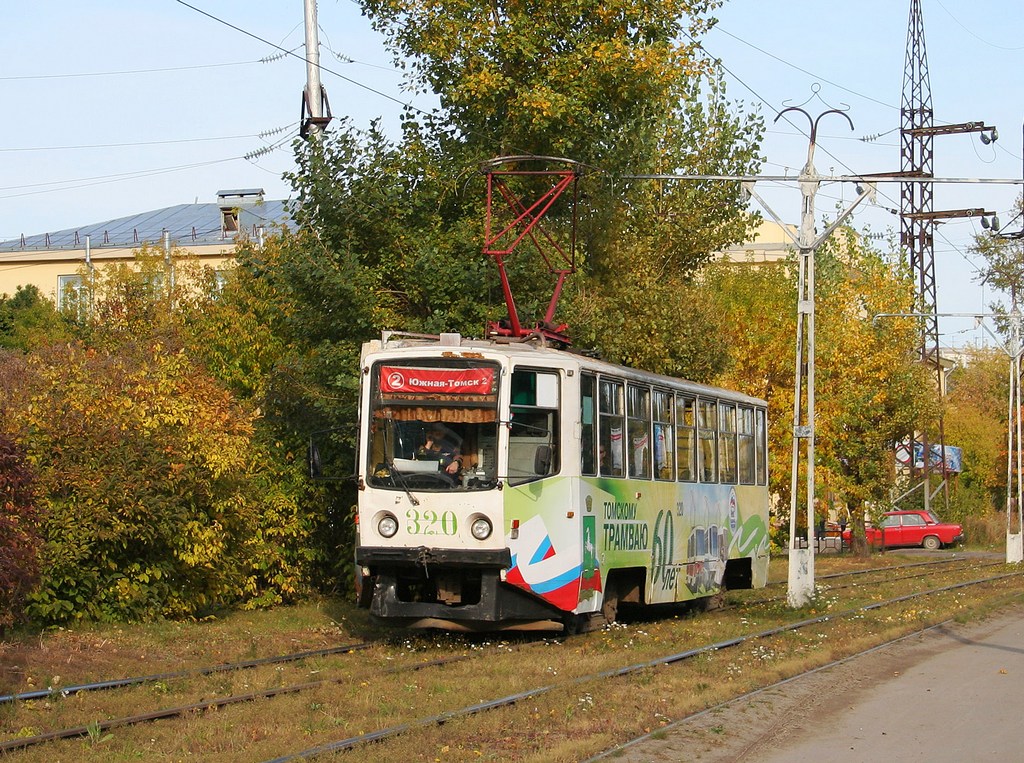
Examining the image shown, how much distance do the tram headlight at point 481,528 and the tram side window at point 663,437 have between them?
3987mm

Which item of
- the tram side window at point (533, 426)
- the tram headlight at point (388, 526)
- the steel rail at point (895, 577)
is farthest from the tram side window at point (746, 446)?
the tram headlight at point (388, 526)

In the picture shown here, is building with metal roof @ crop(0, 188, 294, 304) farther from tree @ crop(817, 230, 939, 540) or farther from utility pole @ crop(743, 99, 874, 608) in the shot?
utility pole @ crop(743, 99, 874, 608)

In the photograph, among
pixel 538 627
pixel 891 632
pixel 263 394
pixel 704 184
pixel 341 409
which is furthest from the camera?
pixel 704 184

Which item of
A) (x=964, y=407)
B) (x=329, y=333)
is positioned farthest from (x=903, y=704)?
(x=964, y=407)

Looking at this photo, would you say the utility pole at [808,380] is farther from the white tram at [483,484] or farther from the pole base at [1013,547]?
the pole base at [1013,547]

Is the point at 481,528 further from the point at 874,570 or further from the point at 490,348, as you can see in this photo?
the point at 874,570

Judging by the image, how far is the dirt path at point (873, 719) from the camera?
9.95 meters

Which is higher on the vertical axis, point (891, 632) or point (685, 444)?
point (685, 444)

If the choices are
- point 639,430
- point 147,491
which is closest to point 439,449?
point 639,430

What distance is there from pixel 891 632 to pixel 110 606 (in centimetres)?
992

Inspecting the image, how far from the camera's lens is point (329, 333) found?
2155cm

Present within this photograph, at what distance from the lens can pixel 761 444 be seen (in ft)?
76.4

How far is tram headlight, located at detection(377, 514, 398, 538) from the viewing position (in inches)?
585

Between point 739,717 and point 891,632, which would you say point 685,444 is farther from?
point 739,717
